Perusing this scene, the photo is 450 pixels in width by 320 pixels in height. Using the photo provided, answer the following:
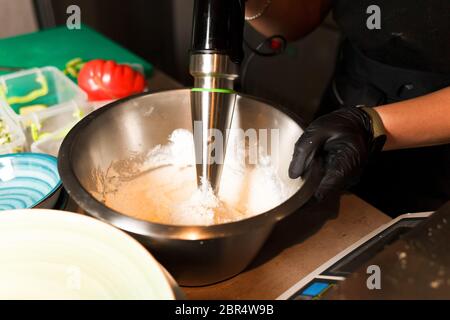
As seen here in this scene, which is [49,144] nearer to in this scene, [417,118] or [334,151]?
[334,151]

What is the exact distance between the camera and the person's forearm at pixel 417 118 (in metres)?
0.72

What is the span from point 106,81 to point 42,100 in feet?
0.57

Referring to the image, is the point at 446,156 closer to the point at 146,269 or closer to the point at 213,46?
the point at 213,46

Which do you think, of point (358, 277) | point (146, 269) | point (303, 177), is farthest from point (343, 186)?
point (146, 269)

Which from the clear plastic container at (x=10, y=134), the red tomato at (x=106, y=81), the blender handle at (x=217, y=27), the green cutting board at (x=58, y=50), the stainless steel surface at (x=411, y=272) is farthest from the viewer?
the green cutting board at (x=58, y=50)

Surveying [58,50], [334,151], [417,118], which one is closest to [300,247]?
[334,151]

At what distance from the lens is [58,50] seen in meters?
1.29

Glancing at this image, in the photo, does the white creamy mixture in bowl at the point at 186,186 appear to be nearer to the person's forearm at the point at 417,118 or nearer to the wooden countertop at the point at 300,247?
the wooden countertop at the point at 300,247

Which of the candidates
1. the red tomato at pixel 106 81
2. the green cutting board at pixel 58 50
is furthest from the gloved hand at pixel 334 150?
the green cutting board at pixel 58 50

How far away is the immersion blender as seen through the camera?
59cm

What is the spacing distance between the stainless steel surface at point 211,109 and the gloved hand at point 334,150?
4.8 inches

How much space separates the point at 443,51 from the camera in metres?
0.81

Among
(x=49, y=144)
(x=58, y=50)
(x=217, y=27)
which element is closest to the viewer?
(x=217, y=27)
